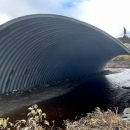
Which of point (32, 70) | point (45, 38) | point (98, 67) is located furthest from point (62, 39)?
point (98, 67)

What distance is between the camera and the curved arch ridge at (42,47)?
47.5 feet

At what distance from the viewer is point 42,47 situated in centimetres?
1923

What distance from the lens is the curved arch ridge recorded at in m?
14.5

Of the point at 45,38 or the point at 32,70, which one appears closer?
the point at 45,38

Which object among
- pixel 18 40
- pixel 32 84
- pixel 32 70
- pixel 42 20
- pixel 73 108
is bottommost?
pixel 73 108

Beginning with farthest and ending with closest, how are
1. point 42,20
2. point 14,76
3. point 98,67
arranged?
point 98,67 < point 14,76 < point 42,20

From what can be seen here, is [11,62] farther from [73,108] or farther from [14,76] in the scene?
[73,108]

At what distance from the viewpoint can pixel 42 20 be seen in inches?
571

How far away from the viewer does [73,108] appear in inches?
454

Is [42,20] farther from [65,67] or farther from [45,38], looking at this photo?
[65,67]

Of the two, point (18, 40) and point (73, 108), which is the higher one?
point (18, 40)

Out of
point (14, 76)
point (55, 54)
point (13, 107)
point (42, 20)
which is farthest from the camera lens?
point (55, 54)

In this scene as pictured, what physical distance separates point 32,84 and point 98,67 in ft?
60.7

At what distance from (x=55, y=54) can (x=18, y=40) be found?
7250 mm
